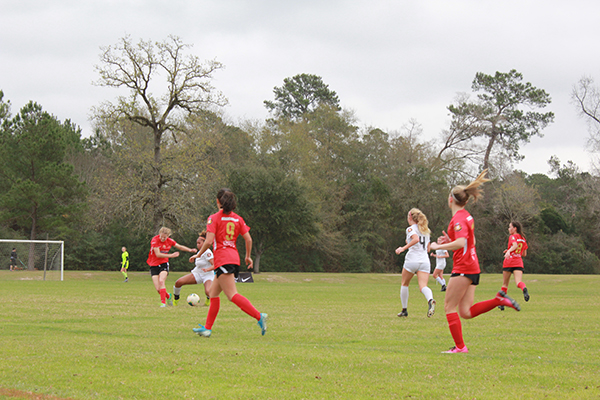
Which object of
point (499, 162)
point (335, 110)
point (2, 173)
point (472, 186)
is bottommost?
point (472, 186)

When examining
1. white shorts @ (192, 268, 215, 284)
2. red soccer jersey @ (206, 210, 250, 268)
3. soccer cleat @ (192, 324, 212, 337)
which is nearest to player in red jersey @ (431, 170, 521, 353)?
red soccer jersey @ (206, 210, 250, 268)

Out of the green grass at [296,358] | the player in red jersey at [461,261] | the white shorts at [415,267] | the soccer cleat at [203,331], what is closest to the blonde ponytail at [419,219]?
the white shorts at [415,267]

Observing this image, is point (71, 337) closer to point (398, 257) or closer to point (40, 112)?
point (40, 112)

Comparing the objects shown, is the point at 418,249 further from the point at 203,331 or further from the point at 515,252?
the point at 203,331

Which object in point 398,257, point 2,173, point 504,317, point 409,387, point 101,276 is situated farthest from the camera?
point 398,257

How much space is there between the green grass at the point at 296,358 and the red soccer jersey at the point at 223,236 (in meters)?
1.20

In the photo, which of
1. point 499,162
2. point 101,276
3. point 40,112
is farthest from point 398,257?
point 40,112

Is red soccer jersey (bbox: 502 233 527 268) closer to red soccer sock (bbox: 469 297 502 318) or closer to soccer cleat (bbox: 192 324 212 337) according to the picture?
red soccer sock (bbox: 469 297 502 318)

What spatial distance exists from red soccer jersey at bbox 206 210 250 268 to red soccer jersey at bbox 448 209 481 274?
10.6 ft

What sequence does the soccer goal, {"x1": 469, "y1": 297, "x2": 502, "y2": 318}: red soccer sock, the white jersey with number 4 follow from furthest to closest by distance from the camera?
1. the soccer goal
2. the white jersey with number 4
3. {"x1": 469, "y1": 297, "x2": 502, "y2": 318}: red soccer sock

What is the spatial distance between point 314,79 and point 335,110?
13.8 metres

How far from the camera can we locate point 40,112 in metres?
45.1

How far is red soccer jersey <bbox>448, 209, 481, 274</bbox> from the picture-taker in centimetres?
724

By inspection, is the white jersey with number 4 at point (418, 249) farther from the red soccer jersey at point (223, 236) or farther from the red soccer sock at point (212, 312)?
the red soccer jersey at point (223, 236)
